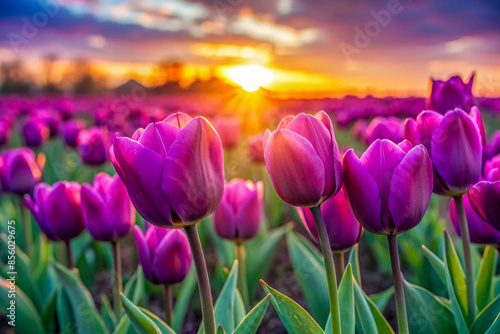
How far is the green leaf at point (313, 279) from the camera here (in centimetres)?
161

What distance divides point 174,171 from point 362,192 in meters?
0.39

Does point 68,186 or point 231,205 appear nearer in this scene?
point 68,186

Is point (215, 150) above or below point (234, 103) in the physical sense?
below

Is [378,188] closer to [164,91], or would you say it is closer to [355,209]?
[355,209]

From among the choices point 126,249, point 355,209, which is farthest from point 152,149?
point 126,249

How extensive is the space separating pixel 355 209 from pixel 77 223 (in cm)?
119

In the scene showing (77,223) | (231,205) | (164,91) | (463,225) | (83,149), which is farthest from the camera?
(164,91)

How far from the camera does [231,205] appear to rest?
1.82 meters

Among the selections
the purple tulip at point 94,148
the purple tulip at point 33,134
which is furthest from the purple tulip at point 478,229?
the purple tulip at point 33,134

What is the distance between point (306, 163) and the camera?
82 centimetres

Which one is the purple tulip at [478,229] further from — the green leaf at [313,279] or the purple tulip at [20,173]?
the purple tulip at [20,173]

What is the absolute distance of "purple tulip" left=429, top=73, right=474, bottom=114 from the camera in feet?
4.29

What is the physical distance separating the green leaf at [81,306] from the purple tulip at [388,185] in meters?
1.12

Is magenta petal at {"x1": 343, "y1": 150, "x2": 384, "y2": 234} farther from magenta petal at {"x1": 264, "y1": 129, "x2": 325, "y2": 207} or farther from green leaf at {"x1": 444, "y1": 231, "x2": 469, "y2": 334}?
green leaf at {"x1": 444, "y1": 231, "x2": 469, "y2": 334}
